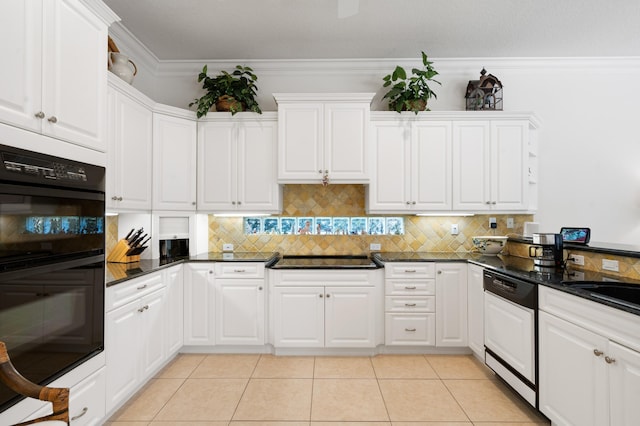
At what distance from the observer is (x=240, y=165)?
341 cm

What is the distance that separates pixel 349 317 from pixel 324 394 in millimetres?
775

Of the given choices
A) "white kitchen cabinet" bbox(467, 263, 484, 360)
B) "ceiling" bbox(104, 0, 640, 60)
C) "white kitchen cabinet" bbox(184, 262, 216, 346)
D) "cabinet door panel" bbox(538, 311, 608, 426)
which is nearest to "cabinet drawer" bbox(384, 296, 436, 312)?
"white kitchen cabinet" bbox(467, 263, 484, 360)

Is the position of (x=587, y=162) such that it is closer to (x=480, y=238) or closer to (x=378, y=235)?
(x=480, y=238)

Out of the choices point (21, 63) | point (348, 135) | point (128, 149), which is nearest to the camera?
point (21, 63)

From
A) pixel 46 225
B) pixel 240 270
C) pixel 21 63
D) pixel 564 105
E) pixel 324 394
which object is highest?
pixel 564 105

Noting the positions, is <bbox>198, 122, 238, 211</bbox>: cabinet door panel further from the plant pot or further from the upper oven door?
the upper oven door

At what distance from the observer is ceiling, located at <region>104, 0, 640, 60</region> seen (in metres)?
2.76

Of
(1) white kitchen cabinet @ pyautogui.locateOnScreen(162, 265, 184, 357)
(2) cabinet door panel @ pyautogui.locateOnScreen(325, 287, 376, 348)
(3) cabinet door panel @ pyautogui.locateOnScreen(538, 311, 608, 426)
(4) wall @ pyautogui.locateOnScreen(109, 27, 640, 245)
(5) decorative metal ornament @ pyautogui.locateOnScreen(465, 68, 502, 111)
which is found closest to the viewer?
(3) cabinet door panel @ pyautogui.locateOnScreen(538, 311, 608, 426)

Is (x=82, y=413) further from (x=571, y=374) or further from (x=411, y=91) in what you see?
(x=411, y=91)

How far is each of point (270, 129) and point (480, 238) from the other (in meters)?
2.53

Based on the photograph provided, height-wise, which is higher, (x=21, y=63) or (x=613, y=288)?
(x=21, y=63)

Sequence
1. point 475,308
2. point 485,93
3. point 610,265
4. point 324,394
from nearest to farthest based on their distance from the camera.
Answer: point 610,265, point 324,394, point 475,308, point 485,93

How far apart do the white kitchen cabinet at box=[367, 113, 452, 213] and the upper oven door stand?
2.43 meters

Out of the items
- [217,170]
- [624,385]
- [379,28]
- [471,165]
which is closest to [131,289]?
[217,170]
